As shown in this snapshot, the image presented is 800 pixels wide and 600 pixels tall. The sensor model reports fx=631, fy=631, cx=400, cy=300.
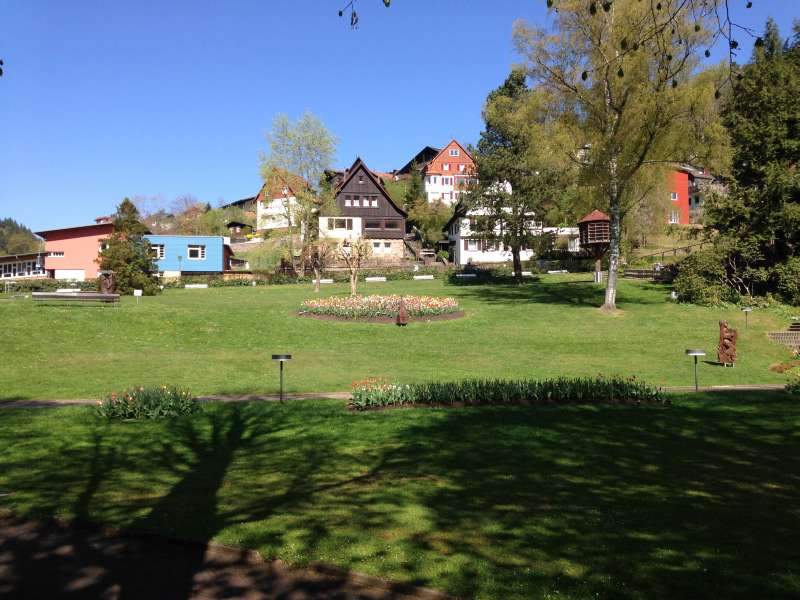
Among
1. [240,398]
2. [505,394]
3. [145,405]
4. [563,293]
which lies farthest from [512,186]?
[145,405]

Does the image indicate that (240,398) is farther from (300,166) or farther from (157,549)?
(300,166)

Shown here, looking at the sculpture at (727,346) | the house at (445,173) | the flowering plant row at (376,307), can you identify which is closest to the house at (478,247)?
the flowering plant row at (376,307)

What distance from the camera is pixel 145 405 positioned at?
1323cm

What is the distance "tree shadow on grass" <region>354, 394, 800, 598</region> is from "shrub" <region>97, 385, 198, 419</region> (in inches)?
208

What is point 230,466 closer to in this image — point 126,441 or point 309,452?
point 309,452

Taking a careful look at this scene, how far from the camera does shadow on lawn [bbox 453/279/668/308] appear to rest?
3941 cm

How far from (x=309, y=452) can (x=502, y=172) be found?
44.7 metres

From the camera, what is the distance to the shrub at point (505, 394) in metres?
14.8

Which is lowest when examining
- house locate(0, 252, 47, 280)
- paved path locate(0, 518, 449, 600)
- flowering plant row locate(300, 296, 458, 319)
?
paved path locate(0, 518, 449, 600)

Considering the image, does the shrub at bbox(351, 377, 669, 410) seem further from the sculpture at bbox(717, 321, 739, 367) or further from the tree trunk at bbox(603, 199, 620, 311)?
the tree trunk at bbox(603, 199, 620, 311)

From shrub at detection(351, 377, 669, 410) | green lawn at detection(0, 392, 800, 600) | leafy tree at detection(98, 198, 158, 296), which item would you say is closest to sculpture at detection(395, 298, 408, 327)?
shrub at detection(351, 377, 669, 410)

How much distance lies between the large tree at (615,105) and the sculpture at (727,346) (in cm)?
1164

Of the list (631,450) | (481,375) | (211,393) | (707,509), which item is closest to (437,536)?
(707,509)

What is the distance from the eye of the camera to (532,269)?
5869cm
